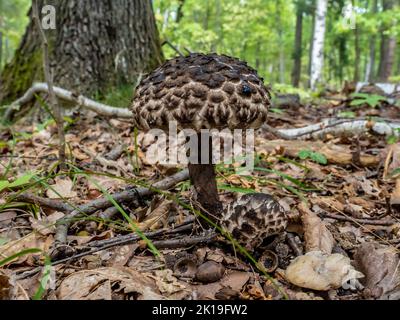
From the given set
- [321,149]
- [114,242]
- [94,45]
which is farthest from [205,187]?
[94,45]

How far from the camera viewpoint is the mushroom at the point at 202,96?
1.79 meters

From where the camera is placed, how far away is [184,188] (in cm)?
285

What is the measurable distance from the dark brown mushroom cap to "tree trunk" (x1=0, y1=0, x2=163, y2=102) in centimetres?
313

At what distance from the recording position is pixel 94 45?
4.78m

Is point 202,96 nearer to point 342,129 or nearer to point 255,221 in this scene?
point 255,221

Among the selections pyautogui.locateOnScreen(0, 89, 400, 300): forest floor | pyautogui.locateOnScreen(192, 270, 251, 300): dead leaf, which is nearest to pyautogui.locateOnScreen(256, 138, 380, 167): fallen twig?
pyautogui.locateOnScreen(0, 89, 400, 300): forest floor

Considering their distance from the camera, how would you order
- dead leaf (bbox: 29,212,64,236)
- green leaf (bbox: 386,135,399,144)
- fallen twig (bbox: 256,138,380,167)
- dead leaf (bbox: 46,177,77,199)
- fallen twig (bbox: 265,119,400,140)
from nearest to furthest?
dead leaf (bbox: 29,212,64,236) < dead leaf (bbox: 46,177,77,199) < fallen twig (bbox: 256,138,380,167) < green leaf (bbox: 386,135,399,144) < fallen twig (bbox: 265,119,400,140)

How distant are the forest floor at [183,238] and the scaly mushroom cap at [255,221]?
92 millimetres

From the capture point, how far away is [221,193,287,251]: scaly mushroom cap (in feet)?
6.49

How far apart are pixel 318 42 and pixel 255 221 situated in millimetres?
12769

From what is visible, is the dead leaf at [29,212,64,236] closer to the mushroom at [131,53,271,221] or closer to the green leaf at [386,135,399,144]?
the mushroom at [131,53,271,221]

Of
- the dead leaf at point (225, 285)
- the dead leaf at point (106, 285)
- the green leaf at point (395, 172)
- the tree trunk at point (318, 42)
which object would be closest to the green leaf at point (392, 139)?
the green leaf at point (395, 172)
